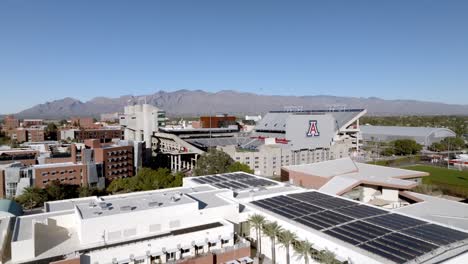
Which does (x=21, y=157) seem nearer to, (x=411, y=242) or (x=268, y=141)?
(x=268, y=141)

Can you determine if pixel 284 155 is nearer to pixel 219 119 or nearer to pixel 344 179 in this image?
pixel 344 179

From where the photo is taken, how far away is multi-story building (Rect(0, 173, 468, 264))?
22.3m

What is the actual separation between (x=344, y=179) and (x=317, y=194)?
570 inches

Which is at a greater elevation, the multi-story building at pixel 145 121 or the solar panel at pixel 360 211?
the multi-story building at pixel 145 121

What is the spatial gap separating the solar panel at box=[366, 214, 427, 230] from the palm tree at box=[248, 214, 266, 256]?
9.24 meters

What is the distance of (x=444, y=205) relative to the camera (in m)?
39.7

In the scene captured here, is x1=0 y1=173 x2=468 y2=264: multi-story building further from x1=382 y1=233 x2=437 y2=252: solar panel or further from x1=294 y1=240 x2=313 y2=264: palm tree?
x1=294 y1=240 x2=313 y2=264: palm tree

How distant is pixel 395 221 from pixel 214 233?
51.6 ft

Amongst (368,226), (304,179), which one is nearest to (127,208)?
(368,226)

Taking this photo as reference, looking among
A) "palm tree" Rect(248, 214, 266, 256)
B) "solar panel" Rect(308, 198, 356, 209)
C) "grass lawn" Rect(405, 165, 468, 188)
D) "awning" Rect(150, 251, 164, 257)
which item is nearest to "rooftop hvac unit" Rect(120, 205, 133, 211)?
"awning" Rect(150, 251, 164, 257)

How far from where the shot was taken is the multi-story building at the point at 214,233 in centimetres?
2227

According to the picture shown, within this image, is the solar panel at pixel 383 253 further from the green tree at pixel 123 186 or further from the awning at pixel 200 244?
the green tree at pixel 123 186

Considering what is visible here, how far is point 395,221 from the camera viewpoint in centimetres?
2697

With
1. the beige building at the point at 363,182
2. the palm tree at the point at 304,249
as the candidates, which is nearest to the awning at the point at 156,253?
the palm tree at the point at 304,249
